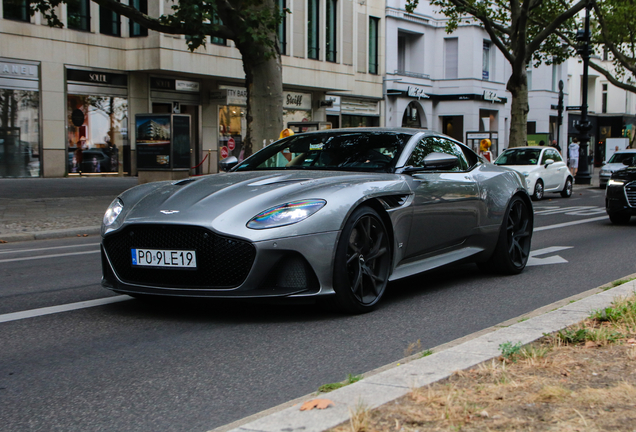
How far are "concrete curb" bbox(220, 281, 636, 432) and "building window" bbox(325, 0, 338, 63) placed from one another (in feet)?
109

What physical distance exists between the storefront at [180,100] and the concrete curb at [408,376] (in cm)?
2632

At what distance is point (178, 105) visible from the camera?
30.7 meters

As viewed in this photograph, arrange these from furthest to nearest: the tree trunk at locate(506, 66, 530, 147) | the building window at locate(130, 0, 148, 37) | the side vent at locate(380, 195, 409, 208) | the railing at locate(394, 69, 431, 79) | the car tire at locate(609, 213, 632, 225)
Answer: the railing at locate(394, 69, 431, 79) < the tree trunk at locate(506, 66, 530, 147) < the building window at locate(130, 0, 148, 37) < the car tire at locate(609, 213, 632, 225) < the side vent at locate(380, 195, 409, 208)

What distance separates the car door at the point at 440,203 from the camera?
239 inches

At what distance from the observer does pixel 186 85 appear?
100ft

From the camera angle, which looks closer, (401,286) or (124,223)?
(124,223)

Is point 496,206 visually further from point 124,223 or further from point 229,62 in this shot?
point 229,62

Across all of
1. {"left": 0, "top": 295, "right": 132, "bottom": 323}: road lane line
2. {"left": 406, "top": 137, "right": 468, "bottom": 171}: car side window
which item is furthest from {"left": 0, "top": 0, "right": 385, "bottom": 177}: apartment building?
{"left": 0, "top": 295, "right": 132, "bottom": 323}: road lane line

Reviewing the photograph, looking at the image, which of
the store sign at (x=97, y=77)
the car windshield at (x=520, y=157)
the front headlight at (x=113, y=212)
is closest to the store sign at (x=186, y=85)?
the store sign at (x=97, y=77)

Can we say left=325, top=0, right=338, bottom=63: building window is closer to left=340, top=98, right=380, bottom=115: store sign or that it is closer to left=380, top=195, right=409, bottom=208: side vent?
left=340, top=98, right=380, bottom=115: store sign

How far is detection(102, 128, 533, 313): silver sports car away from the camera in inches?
193

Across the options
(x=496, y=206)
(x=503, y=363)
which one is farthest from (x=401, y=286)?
(x=503, y=363)

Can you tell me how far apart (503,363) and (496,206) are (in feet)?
12.4

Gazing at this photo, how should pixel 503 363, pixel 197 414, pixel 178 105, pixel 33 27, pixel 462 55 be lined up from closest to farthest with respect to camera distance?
1. pixel 197 414
2. pixel 503 363
3. pixel 33 27
4. pixel 178 105
5. pixel 462 55
